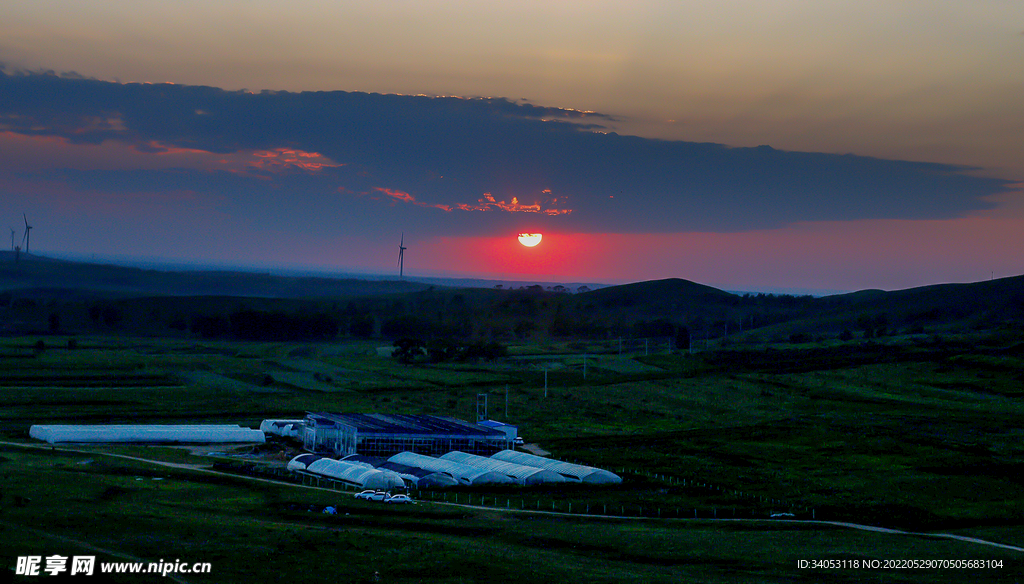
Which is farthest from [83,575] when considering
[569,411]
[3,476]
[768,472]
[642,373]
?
[642,373]

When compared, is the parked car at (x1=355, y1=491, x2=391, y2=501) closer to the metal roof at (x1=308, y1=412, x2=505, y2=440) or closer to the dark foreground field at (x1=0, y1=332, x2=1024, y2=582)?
the dark foreground field at (x1=0, y1=332, x2=1024, y2=582)

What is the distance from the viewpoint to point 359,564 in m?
47.0

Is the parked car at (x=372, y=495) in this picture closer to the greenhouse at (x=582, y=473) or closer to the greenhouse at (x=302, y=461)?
the greenhouse at (x=302, y=461)

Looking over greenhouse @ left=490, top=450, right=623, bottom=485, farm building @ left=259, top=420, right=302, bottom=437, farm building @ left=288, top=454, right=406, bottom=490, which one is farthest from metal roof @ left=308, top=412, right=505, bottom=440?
greenhouse @ left=490, top=450, right=623, bottom=485

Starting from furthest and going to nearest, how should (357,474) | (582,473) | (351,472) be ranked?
(582,473) < (351,472) < (357,474)

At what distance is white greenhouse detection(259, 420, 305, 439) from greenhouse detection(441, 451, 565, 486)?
87.2ft

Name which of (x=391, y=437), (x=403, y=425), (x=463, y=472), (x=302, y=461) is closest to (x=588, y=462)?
(x=463, y=472)

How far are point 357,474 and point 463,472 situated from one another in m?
8.93

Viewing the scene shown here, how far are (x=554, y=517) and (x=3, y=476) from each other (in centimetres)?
3963

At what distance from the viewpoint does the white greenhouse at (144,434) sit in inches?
3706

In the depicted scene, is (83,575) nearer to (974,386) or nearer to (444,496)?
(444,496)

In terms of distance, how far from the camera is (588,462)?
301 ft

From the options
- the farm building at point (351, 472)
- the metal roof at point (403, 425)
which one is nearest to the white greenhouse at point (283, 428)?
the metal roof at point (403, 425)

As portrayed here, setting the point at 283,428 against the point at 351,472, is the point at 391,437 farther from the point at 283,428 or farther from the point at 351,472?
the point at 283,428
